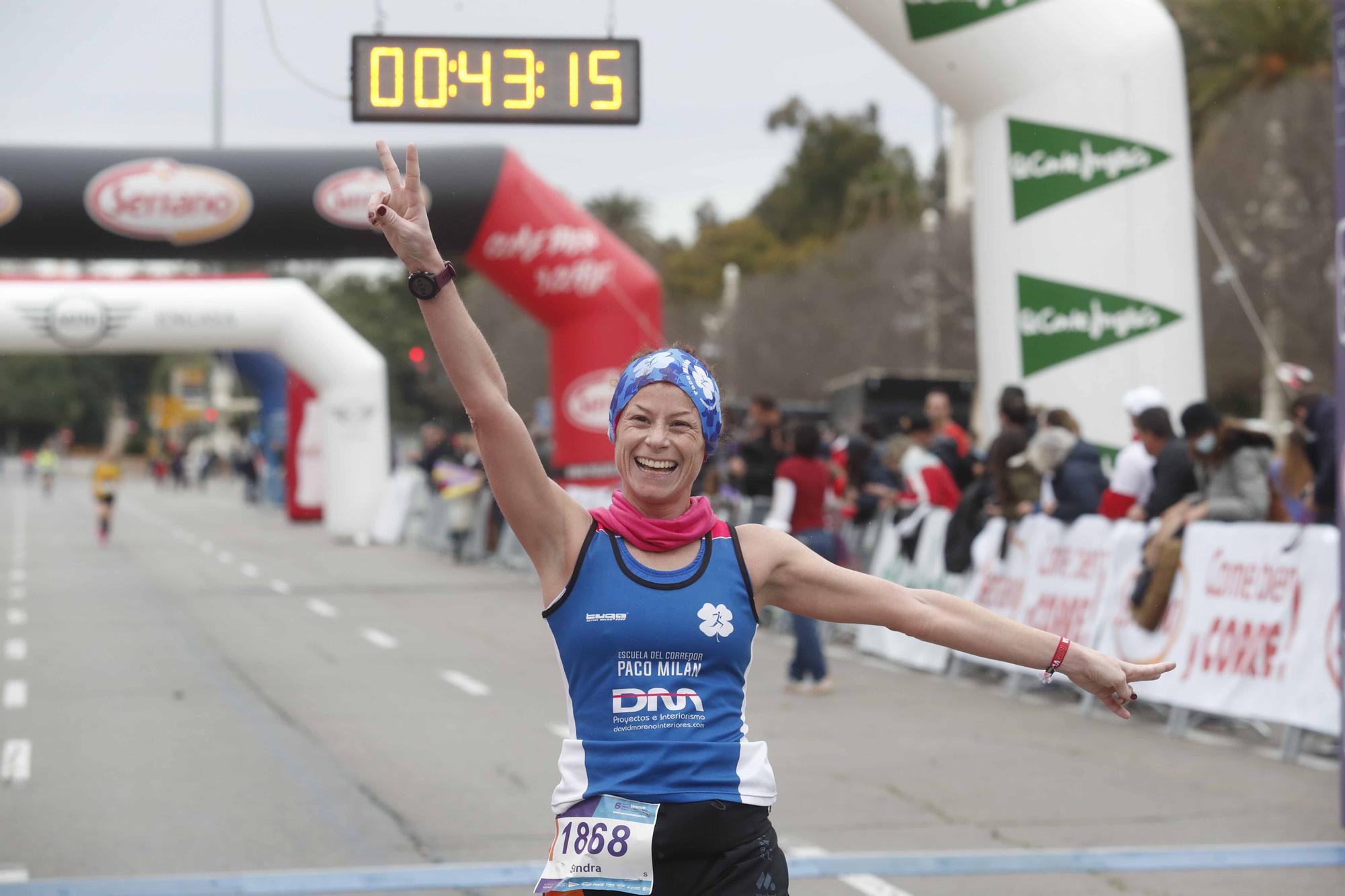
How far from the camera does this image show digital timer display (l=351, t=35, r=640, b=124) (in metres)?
7.21

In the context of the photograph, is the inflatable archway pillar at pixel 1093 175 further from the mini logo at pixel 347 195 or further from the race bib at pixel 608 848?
the race bib at pixel 608 848

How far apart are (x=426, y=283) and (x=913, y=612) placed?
108cm

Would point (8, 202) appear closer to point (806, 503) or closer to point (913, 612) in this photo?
point (806, 503)

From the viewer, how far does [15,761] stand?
392 inches

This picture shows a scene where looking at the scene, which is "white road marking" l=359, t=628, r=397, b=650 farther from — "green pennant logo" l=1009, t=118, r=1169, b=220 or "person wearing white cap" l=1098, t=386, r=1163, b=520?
"person wearing white cap" l=1098, t=386, r=1163, b=520

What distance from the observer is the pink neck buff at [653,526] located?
133 inches

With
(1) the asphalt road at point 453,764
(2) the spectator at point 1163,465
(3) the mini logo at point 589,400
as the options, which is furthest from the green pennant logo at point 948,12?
(3) the mini logo at point 589,400

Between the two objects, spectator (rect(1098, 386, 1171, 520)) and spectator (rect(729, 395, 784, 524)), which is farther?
spectator (rect(729, 395, 784, 524))

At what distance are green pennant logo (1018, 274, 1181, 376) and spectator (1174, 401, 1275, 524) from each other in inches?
140

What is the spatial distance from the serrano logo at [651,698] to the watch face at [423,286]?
2.51 feet

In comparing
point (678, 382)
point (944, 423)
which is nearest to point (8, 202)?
point (944, 423)

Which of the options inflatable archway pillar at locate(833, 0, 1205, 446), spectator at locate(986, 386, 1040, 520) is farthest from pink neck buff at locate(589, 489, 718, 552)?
inflatable archway pillar at locate(833, 0, 1205, 446)

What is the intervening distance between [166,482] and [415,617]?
72.4 meters

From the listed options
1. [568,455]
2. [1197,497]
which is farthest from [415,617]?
[1197,497]
